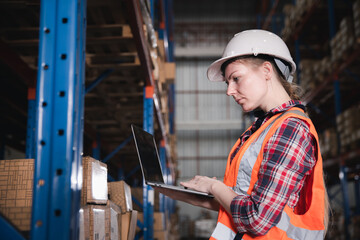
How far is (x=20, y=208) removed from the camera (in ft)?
5.06

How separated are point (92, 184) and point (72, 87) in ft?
1.85

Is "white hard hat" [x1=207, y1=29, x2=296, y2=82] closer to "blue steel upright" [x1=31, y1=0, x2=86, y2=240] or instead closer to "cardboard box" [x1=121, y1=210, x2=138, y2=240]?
"blue steel upright" [x1=31, y1=0, x2=86, y2=240]

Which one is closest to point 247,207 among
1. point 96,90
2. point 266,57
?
point 266,57

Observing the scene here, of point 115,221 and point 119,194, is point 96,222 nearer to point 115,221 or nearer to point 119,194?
point 115,221

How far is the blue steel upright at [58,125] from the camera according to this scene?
1344mm

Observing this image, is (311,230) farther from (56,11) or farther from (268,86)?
(56,11)

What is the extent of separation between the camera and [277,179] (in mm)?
1420

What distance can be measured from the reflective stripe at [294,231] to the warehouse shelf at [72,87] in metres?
0.81

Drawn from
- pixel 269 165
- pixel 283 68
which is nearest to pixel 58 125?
pixel 269 165

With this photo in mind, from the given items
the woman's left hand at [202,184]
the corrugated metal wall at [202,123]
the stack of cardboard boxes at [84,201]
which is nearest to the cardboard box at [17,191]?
the stack of cardboard boxes at [84,201]

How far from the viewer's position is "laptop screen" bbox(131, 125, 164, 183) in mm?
1805

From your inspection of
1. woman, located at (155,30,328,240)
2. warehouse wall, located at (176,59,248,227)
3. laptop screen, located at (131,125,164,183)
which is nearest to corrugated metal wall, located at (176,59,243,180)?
warehouse wall, located at (176,59,248,227)

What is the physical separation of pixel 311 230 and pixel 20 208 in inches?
46.6

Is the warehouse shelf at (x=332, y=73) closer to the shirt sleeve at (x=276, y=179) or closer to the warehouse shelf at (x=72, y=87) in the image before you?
the warehouse shelf at (x=72, y=87)
